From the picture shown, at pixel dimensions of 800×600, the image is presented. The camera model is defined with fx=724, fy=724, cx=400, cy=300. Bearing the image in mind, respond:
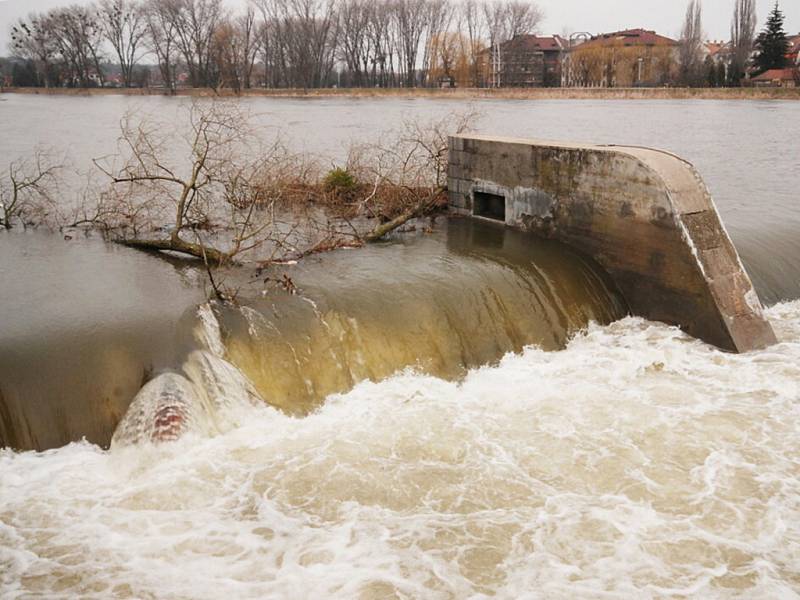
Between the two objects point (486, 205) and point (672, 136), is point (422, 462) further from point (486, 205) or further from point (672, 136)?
point (672, 136)

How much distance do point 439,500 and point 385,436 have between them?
49.5 inches

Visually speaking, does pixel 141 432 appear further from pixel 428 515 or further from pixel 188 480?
pixel 428 515

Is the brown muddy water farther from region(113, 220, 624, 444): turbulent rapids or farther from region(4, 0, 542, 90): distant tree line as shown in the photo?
region(4, 0, 542, 90): distant tree line

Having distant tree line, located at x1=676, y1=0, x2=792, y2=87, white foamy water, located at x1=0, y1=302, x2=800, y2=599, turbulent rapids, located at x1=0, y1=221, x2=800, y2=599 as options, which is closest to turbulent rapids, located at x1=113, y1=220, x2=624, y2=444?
turbulent rapids, located at x1=0, y1=221, x2=800, y2=599

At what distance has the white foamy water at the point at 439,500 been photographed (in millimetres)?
5746

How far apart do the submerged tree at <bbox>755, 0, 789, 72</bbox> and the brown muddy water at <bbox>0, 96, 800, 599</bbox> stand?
264 ft

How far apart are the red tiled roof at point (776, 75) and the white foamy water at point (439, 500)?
78327 millimetres

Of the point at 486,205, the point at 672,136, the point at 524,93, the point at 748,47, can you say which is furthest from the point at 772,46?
the point at 486,205

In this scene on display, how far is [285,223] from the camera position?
1552 cm

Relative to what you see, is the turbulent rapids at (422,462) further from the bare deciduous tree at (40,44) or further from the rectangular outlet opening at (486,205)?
the bare deciduous tree at (40,44)

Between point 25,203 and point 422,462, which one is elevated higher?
point 25,203

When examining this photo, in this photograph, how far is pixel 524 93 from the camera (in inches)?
2264

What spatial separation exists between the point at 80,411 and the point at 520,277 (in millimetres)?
6568

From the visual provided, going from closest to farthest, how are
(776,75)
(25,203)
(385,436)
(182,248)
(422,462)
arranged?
(422,462)
(385,436)
(182,248)
(25,203)
(776,75)
